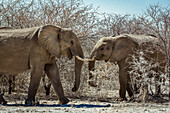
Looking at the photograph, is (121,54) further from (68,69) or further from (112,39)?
(68,69)

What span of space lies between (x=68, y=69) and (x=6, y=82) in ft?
7.13

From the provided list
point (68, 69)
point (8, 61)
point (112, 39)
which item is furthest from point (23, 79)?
point (112, 39)

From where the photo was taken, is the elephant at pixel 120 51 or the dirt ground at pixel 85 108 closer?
the dirt ground at pixel 85 108

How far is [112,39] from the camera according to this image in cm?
1016

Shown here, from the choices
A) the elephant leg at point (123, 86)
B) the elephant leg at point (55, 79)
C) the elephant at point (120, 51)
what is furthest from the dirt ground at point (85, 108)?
the elephant at point (120, 51)

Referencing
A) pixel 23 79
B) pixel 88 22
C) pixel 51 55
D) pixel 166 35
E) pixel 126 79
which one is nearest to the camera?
pixel 166 35

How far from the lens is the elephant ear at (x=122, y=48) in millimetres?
9977

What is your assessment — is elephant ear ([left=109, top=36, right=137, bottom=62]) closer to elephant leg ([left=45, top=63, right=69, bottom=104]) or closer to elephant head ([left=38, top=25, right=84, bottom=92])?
Result: elephant head ([left=38, top=25, right=84, bottom=92])

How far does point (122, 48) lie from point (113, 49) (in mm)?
294

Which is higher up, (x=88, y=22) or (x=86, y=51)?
(x=88, y=22)

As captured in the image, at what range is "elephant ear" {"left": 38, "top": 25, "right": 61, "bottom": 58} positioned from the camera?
819 cm

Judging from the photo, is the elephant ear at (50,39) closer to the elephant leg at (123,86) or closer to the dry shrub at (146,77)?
the dry shrub at (146,77)

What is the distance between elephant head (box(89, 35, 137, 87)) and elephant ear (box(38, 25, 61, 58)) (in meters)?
1.85

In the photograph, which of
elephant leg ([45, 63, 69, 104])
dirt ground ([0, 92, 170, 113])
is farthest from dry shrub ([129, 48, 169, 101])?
elephant leg ([45, 63, 69, 104])
